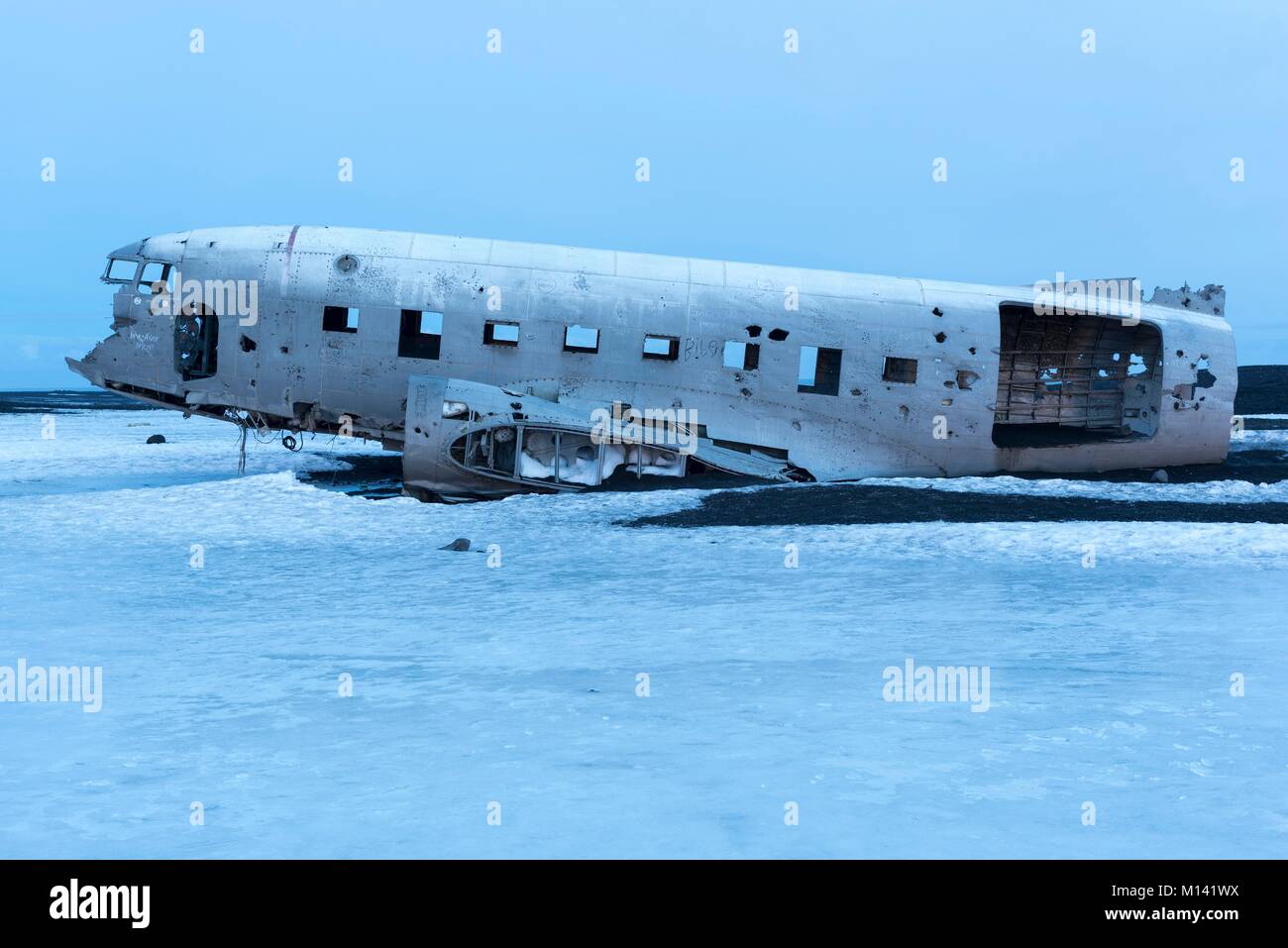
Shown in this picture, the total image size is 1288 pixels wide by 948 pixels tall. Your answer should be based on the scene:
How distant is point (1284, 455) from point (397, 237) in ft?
75.9

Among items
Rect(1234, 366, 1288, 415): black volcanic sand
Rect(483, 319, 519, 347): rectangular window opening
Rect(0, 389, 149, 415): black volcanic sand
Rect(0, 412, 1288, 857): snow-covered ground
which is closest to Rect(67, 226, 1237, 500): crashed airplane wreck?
Rect(483, 319, 519, 347): rectangular window opening

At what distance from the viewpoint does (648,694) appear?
786 centimetres

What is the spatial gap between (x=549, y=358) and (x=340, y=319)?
4.08m

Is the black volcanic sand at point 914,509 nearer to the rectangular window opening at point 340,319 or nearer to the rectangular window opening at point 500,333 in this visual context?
the rectangular window opening at point 500,333

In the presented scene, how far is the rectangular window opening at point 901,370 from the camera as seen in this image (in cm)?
2203

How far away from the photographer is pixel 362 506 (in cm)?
1856

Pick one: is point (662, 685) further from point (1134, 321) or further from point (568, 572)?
point (1134, 321)

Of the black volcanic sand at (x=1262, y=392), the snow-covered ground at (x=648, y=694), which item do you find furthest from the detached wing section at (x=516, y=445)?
the black volcanic sand at (x=1262, y=392)

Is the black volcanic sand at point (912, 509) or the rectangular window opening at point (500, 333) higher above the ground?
the rectangular window opening at point (500, 333)

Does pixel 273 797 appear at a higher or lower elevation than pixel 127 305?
lower

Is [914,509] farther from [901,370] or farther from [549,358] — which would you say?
[549,358]

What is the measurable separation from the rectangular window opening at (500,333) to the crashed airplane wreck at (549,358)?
3 centimetres

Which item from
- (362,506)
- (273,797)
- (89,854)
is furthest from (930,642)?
(362,506)

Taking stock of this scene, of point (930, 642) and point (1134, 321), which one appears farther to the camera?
point (1134, 321)
